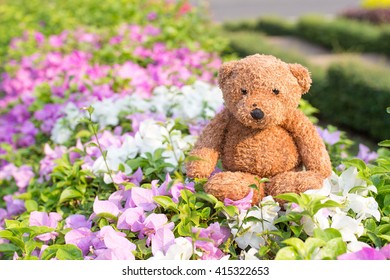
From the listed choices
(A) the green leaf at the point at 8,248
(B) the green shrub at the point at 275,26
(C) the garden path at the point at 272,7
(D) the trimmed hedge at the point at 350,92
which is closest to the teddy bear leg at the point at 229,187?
(A) the green leaf at the point at 8,248

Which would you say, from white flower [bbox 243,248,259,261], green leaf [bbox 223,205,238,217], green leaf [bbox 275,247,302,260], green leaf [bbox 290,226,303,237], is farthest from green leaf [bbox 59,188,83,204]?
green leaf [bbox 275,247,302,260]

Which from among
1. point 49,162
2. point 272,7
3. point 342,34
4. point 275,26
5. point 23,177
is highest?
point 49,162

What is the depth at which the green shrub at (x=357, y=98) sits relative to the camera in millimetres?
5325

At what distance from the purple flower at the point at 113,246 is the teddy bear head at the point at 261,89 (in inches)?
21.2

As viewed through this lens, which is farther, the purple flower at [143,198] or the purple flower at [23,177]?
the purple flower at [23,177]

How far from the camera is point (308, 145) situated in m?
2.02

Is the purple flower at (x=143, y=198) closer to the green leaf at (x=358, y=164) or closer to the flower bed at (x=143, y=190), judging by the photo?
the flower bed at (x=143, y=190)

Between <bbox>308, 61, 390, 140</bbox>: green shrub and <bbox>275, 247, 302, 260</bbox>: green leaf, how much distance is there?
13.0ft

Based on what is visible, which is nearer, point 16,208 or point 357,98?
point 16,208

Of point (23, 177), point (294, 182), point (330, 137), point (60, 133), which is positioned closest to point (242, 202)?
point (294, 182)

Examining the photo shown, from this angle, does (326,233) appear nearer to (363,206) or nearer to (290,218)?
(290,218)

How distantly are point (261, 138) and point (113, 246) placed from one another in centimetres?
64
